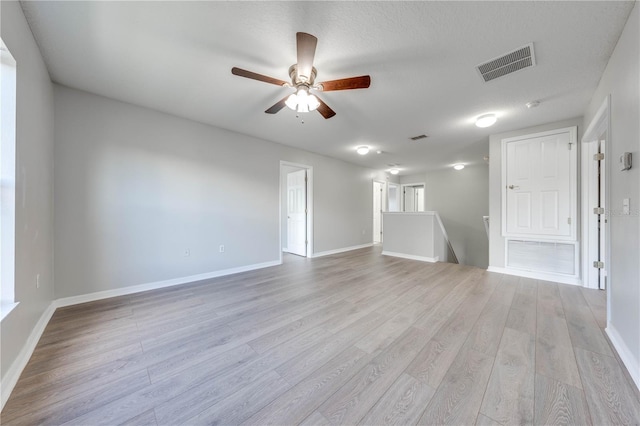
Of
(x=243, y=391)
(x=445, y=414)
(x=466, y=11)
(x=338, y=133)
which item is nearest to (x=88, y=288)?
(x=243, y=391)

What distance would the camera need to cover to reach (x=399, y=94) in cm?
264

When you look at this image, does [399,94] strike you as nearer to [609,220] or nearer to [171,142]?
[609,220]

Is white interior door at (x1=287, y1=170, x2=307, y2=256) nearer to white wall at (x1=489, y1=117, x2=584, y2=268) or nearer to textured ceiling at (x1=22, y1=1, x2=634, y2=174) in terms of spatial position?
textured ceiling at (x1=22, y1=1, x2=634, y2=174)

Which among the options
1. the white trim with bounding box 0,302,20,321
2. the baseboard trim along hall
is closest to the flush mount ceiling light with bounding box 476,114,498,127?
the baseboard trim along hall

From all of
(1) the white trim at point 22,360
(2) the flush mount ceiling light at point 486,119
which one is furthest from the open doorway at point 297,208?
(1) the white trim at point 22,360

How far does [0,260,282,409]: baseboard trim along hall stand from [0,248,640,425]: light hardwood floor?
59 mm

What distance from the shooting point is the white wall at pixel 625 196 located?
1485 mm

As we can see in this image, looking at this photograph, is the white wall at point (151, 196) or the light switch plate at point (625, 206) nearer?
the light switch plate at point (625, 206)

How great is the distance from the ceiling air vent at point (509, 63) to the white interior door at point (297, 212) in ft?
12.2

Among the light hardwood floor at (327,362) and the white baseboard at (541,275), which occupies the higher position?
the white baseboard at (541,275)

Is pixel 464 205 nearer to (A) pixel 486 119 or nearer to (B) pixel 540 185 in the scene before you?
(B) pixel 540 185

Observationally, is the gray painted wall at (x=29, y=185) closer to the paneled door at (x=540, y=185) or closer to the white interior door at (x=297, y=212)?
the white interior door at (x=297, y=212)

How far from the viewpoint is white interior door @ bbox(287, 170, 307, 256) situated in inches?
213

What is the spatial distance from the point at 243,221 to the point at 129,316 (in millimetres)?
2034
